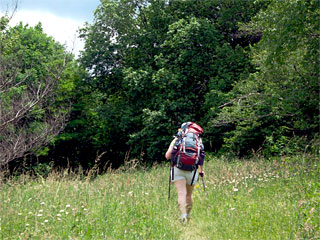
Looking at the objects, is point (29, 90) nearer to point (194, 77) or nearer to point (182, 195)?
point (194, 77)

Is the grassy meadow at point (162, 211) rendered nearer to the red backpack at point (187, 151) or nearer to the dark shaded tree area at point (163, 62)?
the red backpack at point (187, 151)

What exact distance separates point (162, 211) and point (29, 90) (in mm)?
14924

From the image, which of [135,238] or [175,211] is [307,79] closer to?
[175,211]


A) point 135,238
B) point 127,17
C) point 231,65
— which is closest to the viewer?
point 135,238

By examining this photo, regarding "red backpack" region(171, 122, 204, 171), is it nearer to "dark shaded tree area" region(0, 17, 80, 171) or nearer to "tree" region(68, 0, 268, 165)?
"dark shaded tree area" region(0, 17, 80, 171)

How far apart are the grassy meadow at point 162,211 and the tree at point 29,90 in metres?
6.01

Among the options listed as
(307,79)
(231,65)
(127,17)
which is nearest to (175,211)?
(307,79)

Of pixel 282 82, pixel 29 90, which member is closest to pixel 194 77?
pixel 282 82

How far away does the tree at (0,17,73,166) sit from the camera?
41.9 ft

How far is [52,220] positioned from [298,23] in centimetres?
874

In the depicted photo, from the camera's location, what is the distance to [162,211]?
5.62m

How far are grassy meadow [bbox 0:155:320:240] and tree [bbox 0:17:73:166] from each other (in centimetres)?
601

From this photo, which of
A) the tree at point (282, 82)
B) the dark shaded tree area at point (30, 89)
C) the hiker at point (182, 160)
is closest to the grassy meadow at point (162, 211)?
the hiker at point (182, 160)

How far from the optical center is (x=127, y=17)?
2292cm
